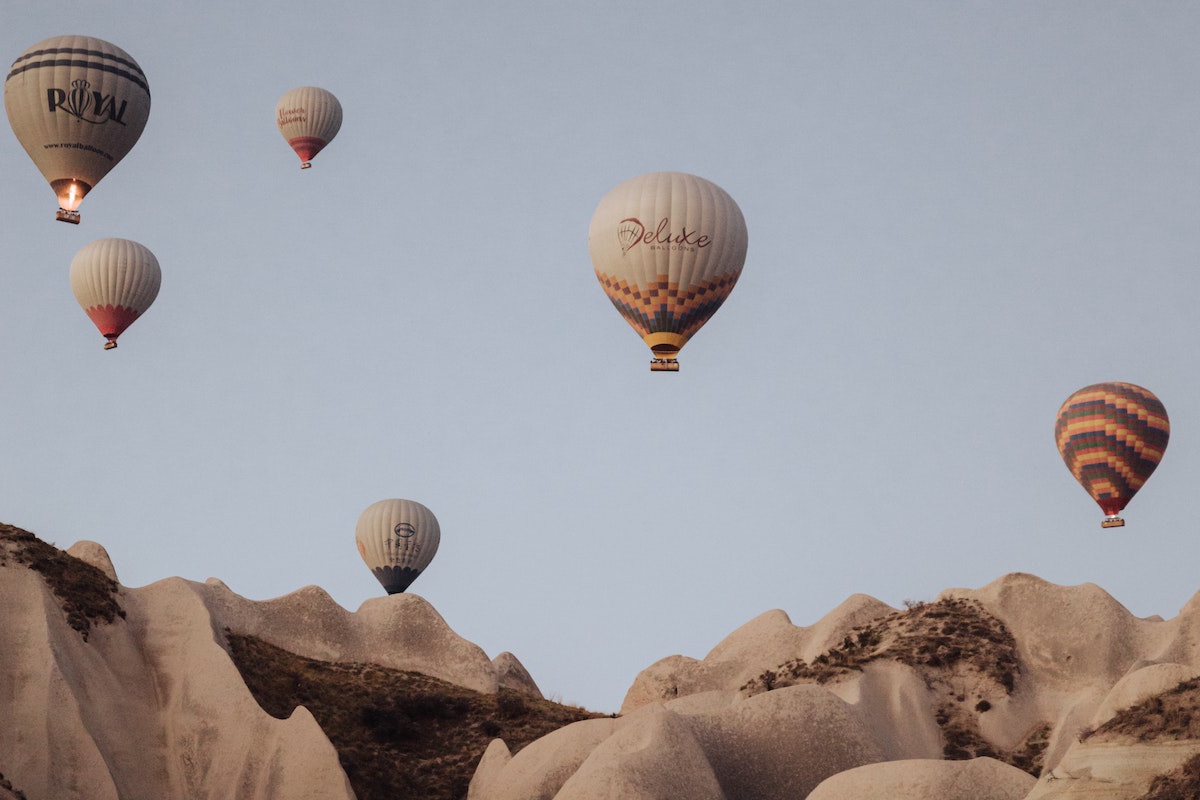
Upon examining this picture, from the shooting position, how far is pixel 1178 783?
A: 3712 cm

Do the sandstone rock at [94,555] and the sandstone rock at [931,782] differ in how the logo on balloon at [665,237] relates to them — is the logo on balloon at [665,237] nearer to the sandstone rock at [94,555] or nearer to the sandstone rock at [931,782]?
the sandstone rock at [931,782]

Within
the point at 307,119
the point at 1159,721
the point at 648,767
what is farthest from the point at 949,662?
the point at 307,119

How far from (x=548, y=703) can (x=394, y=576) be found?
16.7 m

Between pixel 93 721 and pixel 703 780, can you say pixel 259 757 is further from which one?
pixel 703 780

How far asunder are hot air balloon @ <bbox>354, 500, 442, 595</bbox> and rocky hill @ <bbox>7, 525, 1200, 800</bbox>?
10408 mm

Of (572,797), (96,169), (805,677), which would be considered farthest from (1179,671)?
(96,169)

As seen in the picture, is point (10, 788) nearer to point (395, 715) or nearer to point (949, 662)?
point (395, 715)

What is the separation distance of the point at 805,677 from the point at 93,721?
2612 centimetres

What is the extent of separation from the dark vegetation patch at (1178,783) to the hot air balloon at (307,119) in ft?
218

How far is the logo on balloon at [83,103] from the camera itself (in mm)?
65562

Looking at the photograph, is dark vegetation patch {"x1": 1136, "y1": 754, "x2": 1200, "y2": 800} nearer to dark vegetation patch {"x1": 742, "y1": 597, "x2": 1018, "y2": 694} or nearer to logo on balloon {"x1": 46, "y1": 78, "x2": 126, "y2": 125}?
dark vegetation patch {"x1": 742, "y1": 597, "x2": 1018, "y2": 694}

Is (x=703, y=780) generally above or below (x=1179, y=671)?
below

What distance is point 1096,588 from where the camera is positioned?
71.1 metres

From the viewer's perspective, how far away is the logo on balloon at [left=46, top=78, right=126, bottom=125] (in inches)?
2581
